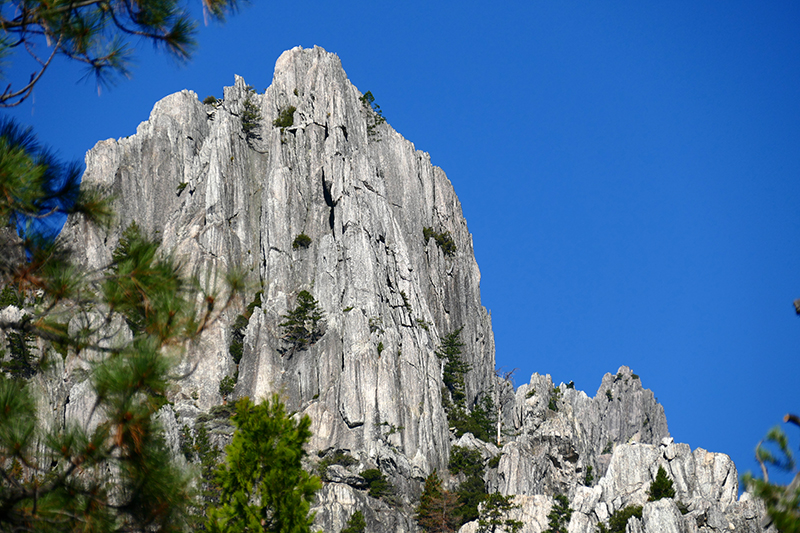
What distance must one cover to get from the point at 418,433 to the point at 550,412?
72.0 ft

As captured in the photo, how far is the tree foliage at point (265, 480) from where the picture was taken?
26750mm

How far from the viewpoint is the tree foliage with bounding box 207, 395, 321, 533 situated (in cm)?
2675

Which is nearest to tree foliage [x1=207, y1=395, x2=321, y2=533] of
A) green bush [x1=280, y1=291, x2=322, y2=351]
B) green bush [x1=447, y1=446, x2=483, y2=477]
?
green bush [x1=447, y1=446, x2=483, y2=477]

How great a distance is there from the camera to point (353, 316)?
246ft

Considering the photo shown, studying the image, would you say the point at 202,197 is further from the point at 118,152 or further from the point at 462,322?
the point at 462,322

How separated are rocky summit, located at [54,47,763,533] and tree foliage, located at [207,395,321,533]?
77.0 feet

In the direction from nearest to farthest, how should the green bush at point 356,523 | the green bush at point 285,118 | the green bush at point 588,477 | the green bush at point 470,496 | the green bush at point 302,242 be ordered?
the green bush at point 356,523, the green bush at point 470,496, the green bush at point 588,477, the green bush at point 302,242, the green bush at point 285,118

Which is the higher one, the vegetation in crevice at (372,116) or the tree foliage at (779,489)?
the vegetation in crevice at (372,116)

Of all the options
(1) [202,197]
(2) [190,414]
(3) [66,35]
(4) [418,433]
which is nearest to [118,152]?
(1) [202,197]

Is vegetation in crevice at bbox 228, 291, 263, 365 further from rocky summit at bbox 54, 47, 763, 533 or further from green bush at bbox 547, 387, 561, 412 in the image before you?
green bush at bbox 547, 387, 561, 412

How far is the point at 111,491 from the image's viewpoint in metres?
9.17

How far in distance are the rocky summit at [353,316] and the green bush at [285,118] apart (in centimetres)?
29

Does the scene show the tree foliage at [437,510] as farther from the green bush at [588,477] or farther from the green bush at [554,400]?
the green bush at [554,400]

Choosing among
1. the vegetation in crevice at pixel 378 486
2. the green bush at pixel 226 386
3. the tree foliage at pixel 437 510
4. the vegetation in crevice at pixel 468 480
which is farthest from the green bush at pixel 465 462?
the green bush at pixel 226 386
